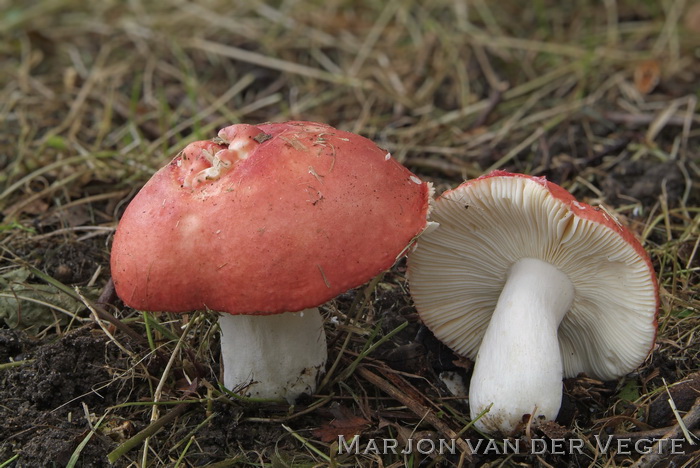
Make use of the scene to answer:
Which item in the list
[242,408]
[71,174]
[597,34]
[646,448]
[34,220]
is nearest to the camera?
[646,448]

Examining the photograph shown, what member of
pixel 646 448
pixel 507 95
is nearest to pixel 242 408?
pixel 646 448

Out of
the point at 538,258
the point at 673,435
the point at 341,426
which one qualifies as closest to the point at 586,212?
the point at 538,258

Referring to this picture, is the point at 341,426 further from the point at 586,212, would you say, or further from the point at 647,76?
the point at 647,76

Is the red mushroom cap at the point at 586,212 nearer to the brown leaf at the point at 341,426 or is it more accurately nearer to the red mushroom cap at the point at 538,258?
the red mushroom cap at the point at 538,258

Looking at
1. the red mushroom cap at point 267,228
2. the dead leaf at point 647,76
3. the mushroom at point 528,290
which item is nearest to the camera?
the red mushroom cap at point 267,228

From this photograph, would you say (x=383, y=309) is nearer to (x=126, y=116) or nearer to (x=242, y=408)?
(x=242, y=408)

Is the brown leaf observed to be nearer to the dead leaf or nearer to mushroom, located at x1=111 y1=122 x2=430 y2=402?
mushroom, located at x1=111 y1=122 x2=430 y2=402

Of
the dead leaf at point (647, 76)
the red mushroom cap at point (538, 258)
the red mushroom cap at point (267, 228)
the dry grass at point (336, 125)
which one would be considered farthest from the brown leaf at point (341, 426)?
the dead leaf at point (647, 76)
